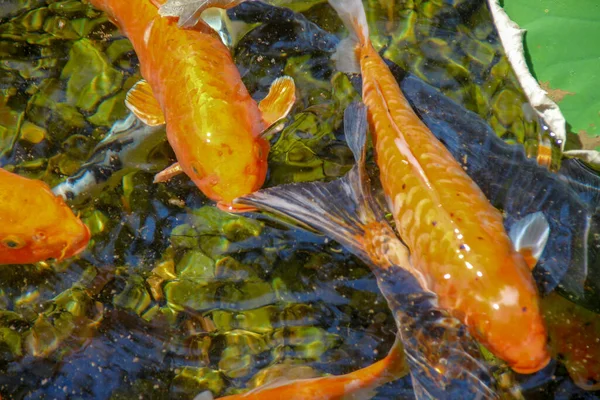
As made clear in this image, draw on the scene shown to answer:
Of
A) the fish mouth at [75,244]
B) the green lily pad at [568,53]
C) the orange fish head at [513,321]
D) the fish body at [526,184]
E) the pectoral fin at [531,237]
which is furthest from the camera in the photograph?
the green lily pad at [568,53]

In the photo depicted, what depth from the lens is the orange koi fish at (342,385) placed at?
10.8 feet

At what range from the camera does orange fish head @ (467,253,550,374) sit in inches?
118

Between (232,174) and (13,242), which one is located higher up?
(232,174)

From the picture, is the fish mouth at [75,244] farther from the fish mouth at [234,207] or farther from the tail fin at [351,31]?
the tail fin at [351,31]

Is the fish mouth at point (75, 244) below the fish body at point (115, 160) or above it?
below

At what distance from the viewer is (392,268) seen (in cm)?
363

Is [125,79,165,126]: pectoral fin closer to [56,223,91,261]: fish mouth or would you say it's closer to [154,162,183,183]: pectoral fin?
[154,162,183,183]: pectoral fin

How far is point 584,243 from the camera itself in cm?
365

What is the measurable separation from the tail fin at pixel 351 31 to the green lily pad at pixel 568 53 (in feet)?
3.55

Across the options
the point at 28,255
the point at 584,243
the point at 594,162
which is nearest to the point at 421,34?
the point at 594,162

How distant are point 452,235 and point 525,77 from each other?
1.41m

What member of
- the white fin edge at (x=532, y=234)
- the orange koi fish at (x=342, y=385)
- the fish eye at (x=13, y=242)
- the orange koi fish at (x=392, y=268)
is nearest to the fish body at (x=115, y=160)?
the fish eye at (x=13, y=242)

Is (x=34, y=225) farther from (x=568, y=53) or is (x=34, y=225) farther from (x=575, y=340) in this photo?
(x=568, y=53)

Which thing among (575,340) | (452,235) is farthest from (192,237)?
(575,340)
